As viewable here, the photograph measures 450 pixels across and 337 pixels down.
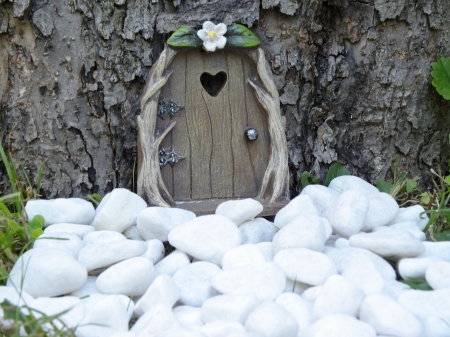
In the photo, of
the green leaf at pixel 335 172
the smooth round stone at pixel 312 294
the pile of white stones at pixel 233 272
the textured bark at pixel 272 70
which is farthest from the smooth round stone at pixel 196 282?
the green leaf at pixel 335 172

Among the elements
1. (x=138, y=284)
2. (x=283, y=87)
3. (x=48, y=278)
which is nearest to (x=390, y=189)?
(x=283, y=87)

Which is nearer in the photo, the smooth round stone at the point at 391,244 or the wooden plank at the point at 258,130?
the smooth round stone at the point at 391,244

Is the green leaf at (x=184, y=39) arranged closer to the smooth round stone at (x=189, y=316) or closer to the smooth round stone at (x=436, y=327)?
the smooth round stone at (x=189, y=316)

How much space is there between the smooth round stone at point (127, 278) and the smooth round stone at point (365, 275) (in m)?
0.46

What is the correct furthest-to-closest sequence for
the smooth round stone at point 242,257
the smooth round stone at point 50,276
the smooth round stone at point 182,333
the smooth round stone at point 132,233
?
the smooth round stone at point 132,233
the smooth round stone at point 242,257
the smooth round stone at point 50,276
the smooth round stone at point 182,333

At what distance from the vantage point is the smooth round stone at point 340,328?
1.10 m

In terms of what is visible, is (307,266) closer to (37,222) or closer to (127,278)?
(127,278)

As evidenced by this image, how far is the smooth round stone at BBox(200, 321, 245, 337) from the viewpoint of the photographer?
1139 millimetres

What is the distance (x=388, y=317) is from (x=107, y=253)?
663 millimetres

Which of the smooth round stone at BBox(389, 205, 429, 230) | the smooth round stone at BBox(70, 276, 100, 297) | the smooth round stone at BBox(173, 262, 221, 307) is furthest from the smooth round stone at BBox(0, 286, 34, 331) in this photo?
the smooth round stone at BBox(389, 205, 429, 230)

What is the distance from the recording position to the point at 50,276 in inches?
51.5

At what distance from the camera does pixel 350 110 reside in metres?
2.12

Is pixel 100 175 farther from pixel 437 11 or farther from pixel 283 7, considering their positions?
pixel 437 11

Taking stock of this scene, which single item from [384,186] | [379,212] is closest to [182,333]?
[379,212]
